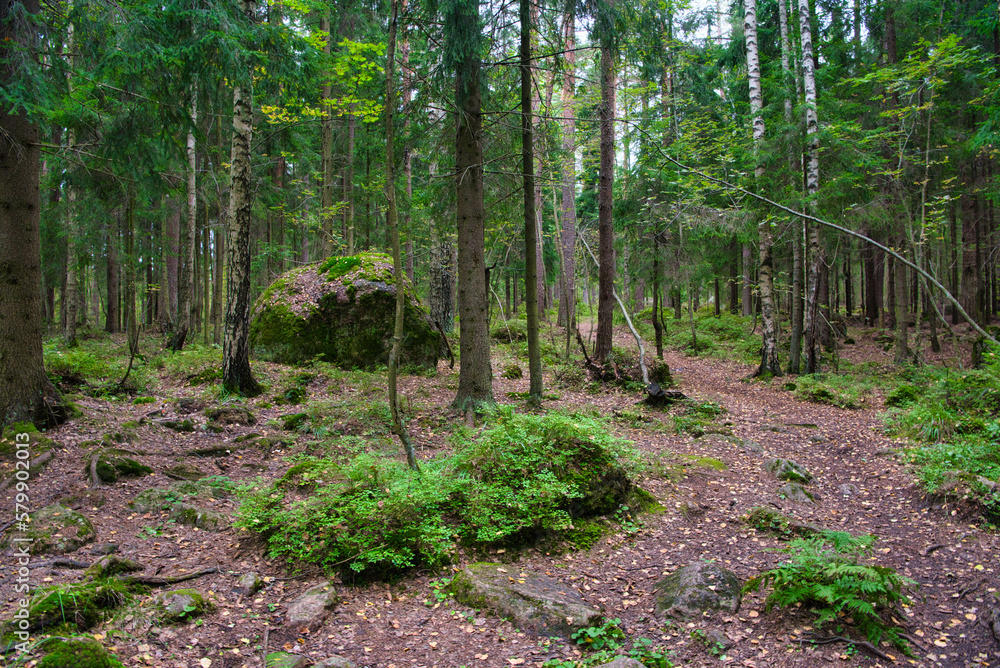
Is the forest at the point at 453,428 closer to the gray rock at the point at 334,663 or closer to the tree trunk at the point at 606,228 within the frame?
the gray rock at the point at 334,663

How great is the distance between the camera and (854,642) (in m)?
3.48

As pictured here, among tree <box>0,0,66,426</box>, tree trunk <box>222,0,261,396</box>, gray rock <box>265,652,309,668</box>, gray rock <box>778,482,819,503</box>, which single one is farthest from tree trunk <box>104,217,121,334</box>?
gray rock <box>778,482,819,503</box>

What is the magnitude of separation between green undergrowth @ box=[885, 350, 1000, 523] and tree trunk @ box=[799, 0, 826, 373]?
102 inches

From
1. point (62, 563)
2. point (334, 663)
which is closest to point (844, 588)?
point (334, 663)

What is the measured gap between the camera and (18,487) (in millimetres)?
4781

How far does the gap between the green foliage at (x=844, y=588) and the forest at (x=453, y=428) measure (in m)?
0.03

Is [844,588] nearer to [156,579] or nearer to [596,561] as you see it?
[596,561]

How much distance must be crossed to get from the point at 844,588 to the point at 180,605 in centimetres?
470

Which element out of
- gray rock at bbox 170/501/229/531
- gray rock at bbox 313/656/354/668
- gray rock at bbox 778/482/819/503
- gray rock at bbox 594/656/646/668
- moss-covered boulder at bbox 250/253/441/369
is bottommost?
gray rock at bbox 594/656/646/668

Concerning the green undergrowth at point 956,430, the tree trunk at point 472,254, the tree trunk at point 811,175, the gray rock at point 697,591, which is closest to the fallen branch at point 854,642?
the gray rock at point 697,591

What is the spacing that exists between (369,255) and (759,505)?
32.1 feet

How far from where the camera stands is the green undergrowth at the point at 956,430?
5527 millimetres

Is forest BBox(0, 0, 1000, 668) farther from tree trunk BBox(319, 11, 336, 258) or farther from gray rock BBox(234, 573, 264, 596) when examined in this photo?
tree trunk BBox(319, 11, 336, 258)

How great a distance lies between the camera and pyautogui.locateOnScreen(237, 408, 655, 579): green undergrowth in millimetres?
4492
